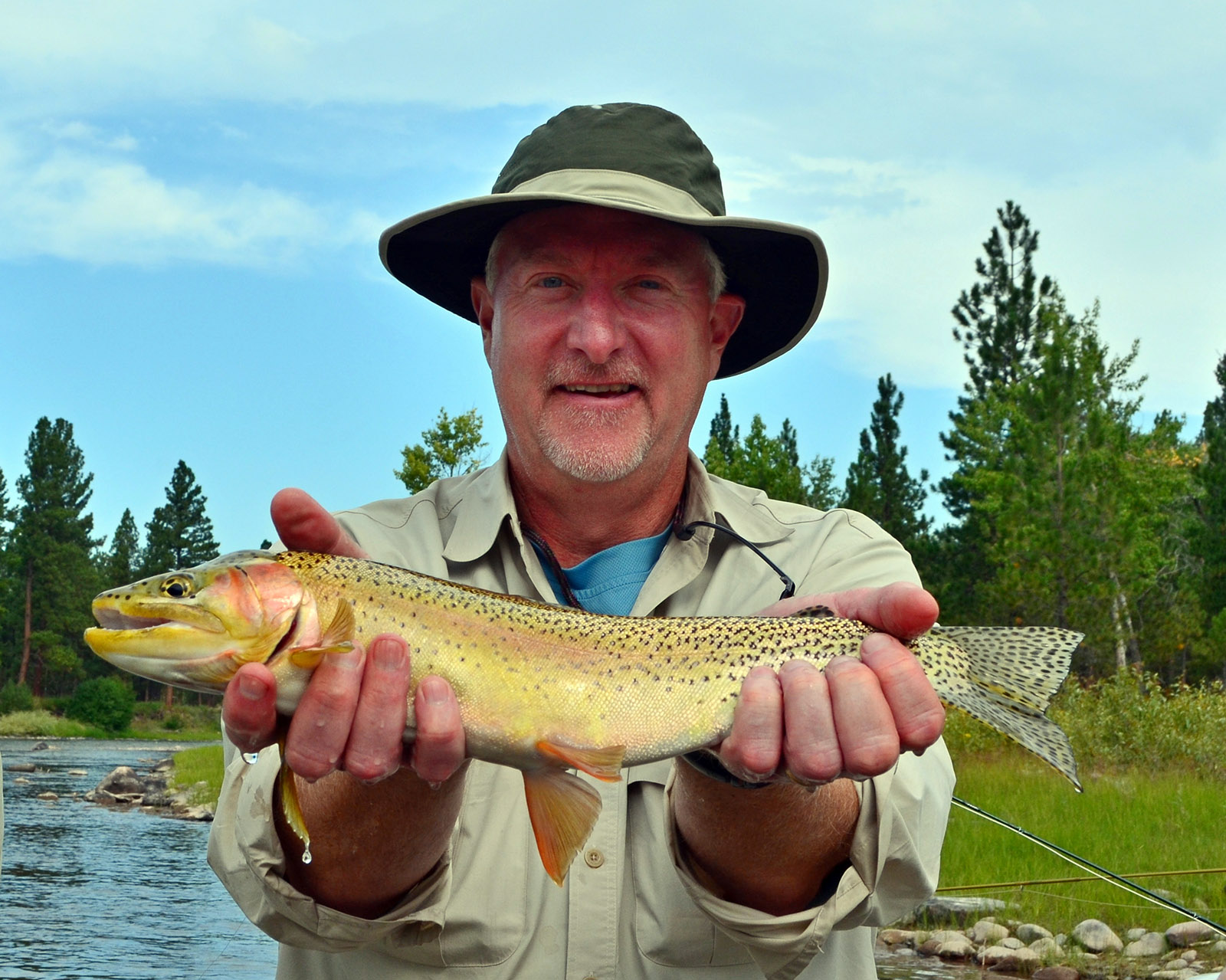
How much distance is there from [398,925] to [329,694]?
0.78 m

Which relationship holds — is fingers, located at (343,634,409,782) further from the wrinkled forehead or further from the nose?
the wrinkled forehead

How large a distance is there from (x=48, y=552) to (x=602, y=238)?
7432 centimetres

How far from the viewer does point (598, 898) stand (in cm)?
338

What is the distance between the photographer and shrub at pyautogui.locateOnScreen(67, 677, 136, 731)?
6581 cm

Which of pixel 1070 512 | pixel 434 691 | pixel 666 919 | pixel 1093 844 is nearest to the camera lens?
pixel 434 691

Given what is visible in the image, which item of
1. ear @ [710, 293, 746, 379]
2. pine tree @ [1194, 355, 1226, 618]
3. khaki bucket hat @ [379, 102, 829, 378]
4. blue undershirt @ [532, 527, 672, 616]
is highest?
pine tree @ [1194, 355, 1226, 618]

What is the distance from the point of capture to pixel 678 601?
13.1 feet

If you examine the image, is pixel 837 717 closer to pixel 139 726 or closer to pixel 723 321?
pixel 723 321

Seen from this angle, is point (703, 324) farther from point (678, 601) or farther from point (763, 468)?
point (763, 468)

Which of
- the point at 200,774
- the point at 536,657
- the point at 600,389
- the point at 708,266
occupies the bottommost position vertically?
the point at 200,774

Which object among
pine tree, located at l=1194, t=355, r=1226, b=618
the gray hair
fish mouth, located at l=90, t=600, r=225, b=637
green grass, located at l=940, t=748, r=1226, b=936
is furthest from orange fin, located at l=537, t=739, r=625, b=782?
pine tree, located at l=1194, t=355, r=1226, b=618

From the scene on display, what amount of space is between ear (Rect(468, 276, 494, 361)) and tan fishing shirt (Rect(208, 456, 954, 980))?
3.30ft

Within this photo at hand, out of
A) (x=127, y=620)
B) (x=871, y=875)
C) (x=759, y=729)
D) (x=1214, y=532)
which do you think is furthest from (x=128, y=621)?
(x=1214, y=532)

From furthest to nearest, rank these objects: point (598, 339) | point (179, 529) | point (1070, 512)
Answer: point (179, 529) → point (1070, 512) → point (598, 339)
